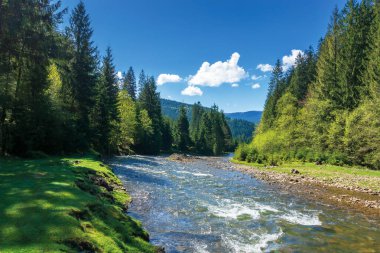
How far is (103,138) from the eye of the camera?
189ft

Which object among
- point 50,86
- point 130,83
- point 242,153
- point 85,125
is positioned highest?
point 130,83

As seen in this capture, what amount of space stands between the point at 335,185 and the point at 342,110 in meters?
26.4

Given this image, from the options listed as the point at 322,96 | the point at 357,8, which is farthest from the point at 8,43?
the point at 357,8

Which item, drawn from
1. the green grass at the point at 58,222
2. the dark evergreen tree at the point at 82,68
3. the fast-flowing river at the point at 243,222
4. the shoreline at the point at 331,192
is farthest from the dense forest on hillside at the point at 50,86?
the shoreline at the point at 331,192

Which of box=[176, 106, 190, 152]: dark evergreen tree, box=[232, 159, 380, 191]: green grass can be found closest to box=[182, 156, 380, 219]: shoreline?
box=[232, 159, 380, 191]: green grass

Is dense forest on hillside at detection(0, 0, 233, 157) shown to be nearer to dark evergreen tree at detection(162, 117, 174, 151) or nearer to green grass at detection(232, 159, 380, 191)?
green grass at detection(232, 159, 380, 191)

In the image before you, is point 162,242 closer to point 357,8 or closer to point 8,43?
point 8,43

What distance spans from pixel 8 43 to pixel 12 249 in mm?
22232

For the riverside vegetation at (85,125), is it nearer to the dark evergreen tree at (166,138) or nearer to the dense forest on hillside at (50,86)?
the dense forest on hillside at (50,86)

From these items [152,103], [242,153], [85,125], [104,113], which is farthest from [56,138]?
[152,103]

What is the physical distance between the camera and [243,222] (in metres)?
17.5

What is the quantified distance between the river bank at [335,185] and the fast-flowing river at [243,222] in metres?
2.22

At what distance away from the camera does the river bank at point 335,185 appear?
23.4 meters

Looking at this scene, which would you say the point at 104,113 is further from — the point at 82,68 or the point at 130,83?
the point at 130,83
